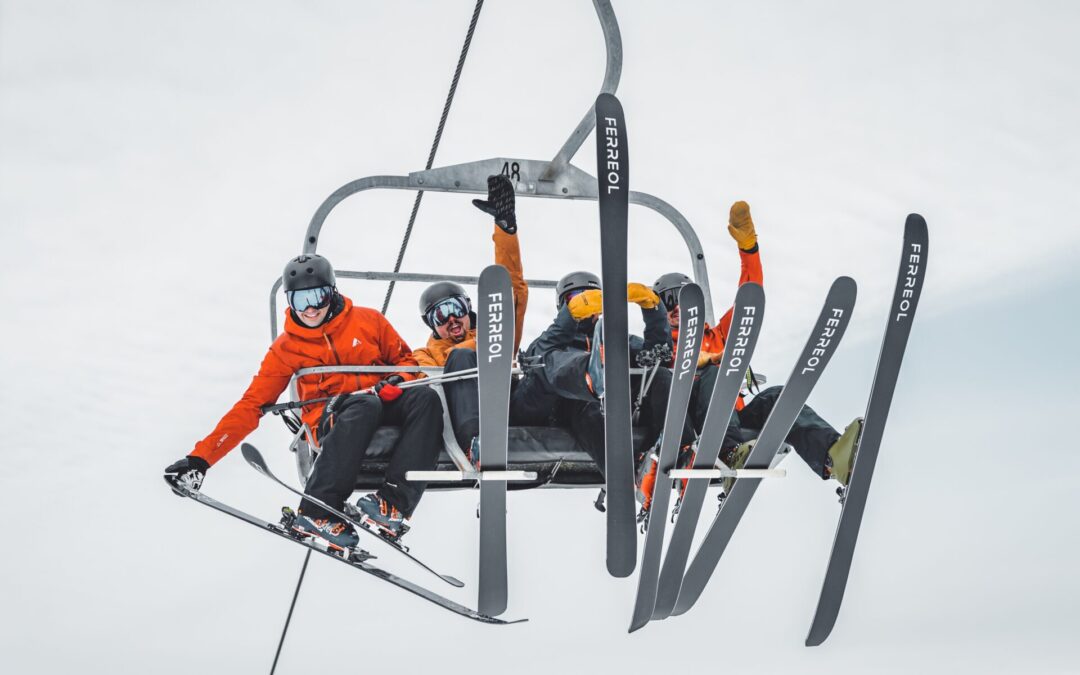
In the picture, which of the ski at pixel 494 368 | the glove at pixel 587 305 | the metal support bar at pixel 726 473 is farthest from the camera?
the glove at pixel 587 305

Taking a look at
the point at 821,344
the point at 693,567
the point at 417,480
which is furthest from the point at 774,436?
the point at 417,480

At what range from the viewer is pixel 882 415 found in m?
5.10

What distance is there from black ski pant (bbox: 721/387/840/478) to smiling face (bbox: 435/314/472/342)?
1416 millimetres

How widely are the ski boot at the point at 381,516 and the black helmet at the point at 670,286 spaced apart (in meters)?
1.73

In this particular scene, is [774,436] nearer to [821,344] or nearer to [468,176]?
[821,344]

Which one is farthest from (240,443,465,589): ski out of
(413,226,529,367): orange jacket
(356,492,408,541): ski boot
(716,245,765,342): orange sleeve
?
(716,245,765,342): orange sleeve

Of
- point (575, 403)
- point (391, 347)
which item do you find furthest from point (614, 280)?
point (391, 347)

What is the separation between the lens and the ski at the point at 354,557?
487 centimetres

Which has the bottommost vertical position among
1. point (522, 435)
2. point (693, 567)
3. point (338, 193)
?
point (693, 567)

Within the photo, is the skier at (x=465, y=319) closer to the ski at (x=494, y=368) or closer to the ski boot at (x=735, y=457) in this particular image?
the ski at (x=494, y=368)

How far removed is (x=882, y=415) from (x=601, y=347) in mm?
1350

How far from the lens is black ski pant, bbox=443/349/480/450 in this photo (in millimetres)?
4965

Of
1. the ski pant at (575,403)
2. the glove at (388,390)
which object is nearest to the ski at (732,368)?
the ski pant at (575,403)

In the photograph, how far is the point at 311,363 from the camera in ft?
17.9
